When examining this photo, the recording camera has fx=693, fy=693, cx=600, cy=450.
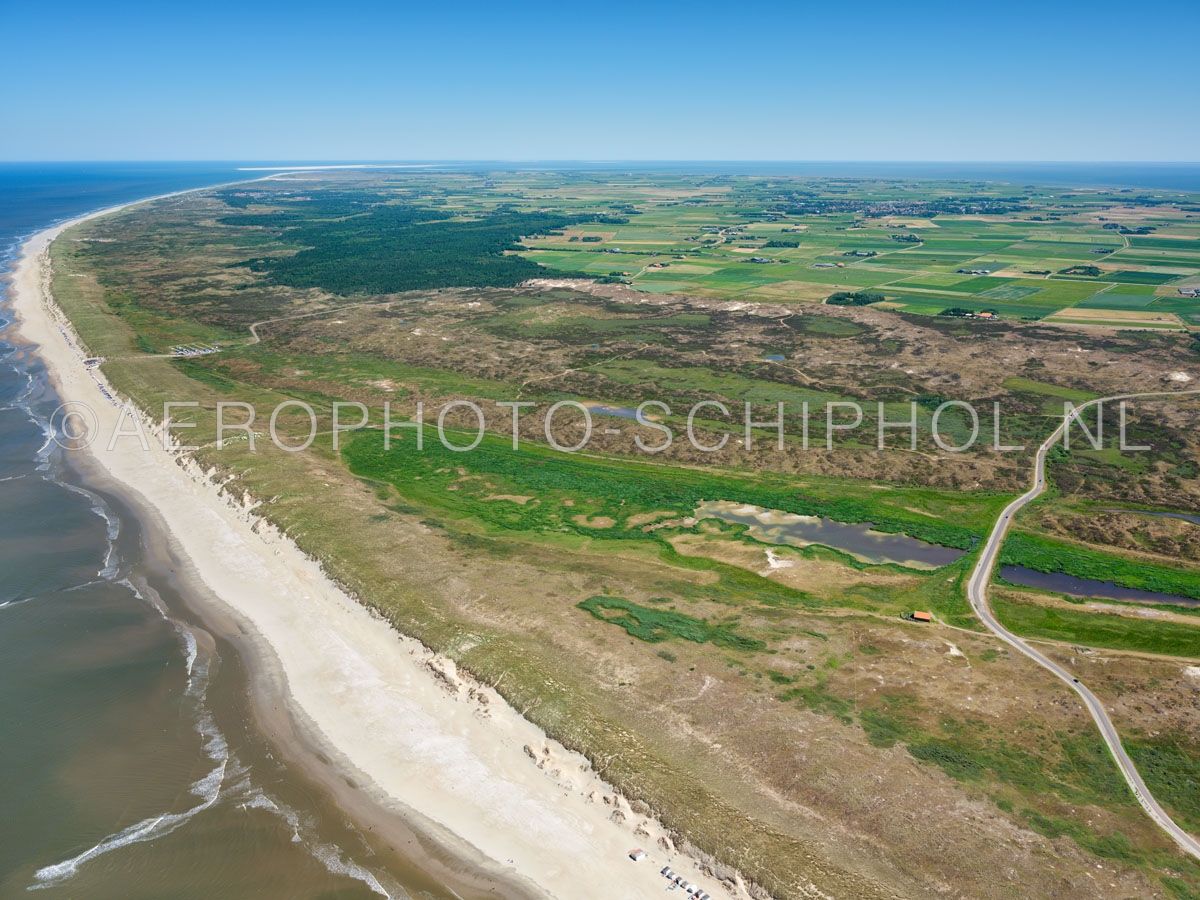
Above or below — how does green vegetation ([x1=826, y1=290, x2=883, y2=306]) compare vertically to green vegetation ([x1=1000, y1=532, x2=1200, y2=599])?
above

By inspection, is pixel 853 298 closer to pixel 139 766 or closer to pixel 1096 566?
pixel 1096 566

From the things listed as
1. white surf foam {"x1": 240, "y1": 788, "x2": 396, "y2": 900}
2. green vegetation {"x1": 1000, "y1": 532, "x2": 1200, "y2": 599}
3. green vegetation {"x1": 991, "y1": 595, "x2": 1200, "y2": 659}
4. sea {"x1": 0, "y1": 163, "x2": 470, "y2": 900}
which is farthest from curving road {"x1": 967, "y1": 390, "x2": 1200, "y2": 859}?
white surf foam {"x1": 240, "y1": 788, "x2": 396, "y2": 900}

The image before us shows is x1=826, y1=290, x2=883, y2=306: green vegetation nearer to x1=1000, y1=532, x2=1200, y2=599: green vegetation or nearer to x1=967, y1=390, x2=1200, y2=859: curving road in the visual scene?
x1=967, y1=390, x2=1200, y2=859: curving road

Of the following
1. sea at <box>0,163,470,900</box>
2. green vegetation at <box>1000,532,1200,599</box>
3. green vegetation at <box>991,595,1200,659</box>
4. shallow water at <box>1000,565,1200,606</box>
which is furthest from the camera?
green vegetation at <box>1000,532,1200,599</box>

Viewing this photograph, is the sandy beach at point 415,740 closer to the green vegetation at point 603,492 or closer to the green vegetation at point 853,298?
the green vegetation at point 603,492

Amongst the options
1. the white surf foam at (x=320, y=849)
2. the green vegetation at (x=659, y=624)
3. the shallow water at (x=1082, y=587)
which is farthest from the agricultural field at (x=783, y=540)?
the white surf foam at (x=320, y=849)

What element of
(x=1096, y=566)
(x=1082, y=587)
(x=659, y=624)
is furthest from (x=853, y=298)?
(x=659, y=624)
